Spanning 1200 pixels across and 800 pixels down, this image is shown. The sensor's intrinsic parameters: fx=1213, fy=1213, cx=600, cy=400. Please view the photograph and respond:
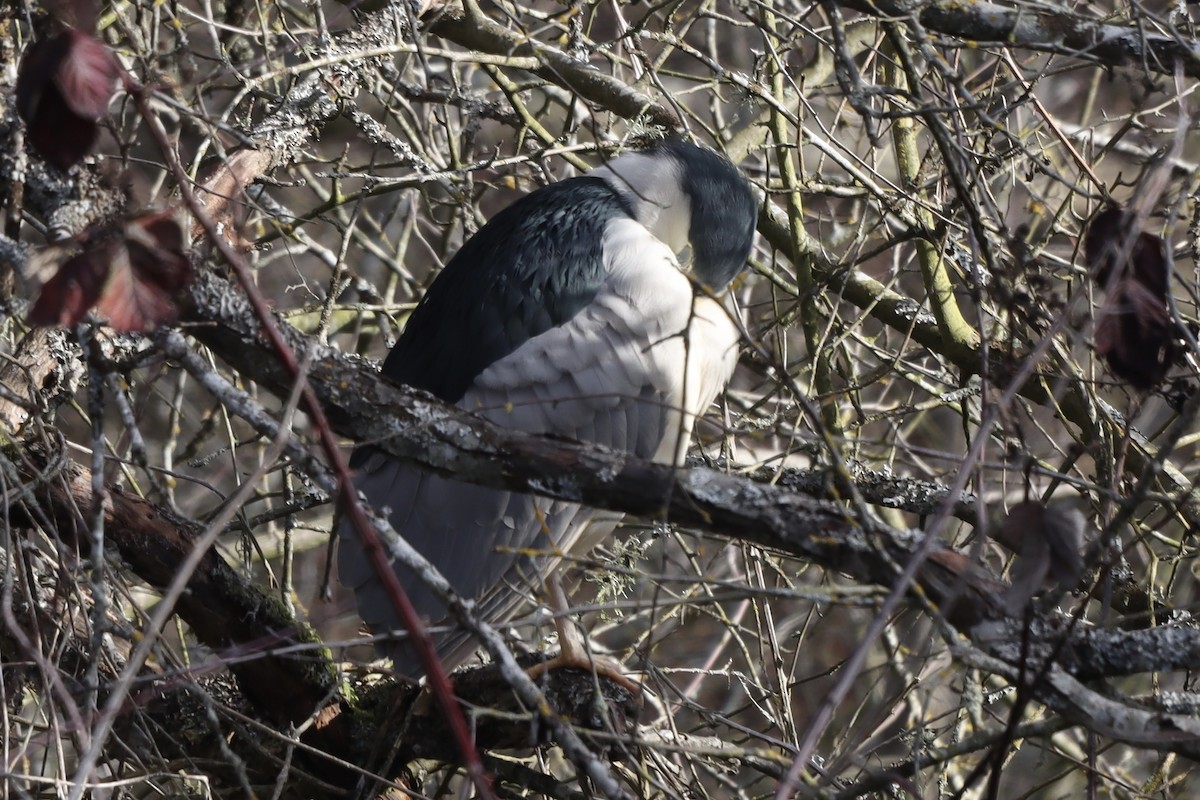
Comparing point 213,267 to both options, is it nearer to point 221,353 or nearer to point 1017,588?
point 221,353

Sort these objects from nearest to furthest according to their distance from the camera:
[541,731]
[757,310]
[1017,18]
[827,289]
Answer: [1017,18], [541,731], [827,289], [757,310]

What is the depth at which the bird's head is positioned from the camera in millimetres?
3516

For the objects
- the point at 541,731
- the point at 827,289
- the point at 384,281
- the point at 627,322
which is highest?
the point at 827,289

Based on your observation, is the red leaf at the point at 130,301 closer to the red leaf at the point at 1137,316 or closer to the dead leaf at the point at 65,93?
the dead leaf at the point at 65,93

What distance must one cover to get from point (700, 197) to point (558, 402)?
2.69 feet

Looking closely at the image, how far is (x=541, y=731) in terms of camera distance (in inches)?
103

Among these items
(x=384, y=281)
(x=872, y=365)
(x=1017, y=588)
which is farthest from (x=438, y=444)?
(x=384, y=281)

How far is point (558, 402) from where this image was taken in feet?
10.3

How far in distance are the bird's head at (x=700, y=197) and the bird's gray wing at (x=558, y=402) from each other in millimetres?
275

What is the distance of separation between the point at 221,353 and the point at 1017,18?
4.94 feet

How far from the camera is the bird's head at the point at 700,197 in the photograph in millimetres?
3516

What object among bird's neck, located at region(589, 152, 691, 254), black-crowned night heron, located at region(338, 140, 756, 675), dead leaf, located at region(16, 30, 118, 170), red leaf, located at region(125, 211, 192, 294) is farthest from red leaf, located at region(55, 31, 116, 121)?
bird's neck, located at region(589, 152, 691, 254)

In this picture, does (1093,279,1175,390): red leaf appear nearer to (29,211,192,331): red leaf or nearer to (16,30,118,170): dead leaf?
(29,211,192,331): red leaf

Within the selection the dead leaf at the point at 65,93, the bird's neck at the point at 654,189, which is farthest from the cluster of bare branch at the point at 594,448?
the bird's neck at the point at 654,189
